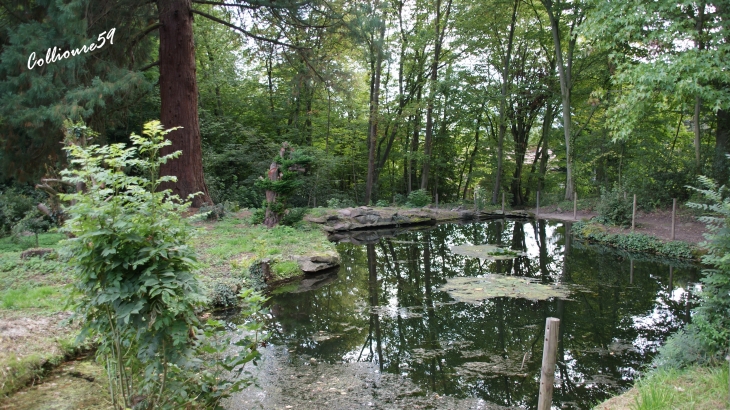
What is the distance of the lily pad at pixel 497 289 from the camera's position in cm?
758

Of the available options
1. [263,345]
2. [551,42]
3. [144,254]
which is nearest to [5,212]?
[263,345]

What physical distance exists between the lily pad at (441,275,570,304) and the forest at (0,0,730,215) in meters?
6.63

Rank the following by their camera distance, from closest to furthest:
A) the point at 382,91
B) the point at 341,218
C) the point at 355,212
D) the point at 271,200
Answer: the point at 271,200, the point at 341,218, the point at 355,212, the point at 382,91

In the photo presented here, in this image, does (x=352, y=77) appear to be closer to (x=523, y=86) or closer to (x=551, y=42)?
(x=523, y=86)

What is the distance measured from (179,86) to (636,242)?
1296 cm

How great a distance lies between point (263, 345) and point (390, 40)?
2138cm

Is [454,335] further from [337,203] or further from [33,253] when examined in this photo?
[337,203]

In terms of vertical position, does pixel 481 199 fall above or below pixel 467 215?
above

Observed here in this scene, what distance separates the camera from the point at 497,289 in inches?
314

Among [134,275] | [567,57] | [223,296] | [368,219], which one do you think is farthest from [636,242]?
[567,57]

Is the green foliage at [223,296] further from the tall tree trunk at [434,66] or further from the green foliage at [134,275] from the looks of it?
the tall tree trunk at [434,66]

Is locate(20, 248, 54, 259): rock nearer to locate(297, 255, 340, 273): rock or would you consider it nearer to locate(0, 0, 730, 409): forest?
locate(0, 0, 730, 409): forest

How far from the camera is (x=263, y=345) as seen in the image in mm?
5305

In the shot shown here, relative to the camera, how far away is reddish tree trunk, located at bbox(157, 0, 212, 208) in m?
11.5
